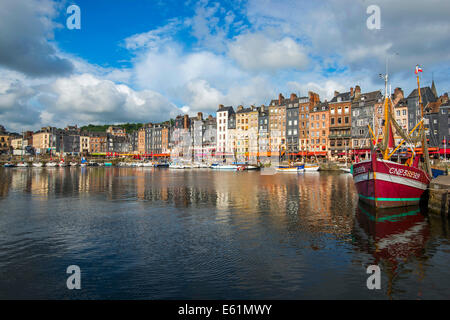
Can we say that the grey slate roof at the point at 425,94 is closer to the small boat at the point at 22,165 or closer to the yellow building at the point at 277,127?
the yellow building at the point at 277,127

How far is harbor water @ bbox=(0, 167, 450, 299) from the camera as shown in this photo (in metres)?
10.1

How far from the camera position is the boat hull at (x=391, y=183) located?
75.3 ft

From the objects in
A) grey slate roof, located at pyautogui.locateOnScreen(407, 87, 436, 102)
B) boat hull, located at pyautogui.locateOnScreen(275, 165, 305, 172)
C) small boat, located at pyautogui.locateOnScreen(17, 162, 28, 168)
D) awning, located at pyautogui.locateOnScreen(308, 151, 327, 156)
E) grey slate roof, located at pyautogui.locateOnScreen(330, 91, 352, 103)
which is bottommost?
boat hull, located at pyautogui.locateOnScreen(275, 165, 305, 172)

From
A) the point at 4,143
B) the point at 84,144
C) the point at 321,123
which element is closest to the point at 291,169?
the point at 321,123

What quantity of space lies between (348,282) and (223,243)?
20.7 ft

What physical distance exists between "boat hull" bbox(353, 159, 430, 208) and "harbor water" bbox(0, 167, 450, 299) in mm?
1115

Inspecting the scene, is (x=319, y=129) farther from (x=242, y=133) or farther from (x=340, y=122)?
(x=242, y=133)

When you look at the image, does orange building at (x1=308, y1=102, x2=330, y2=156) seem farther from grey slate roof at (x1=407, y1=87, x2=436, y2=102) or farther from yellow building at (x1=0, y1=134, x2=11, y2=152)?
yellow building at (x1=0, y1=134, x2=11, y2=152)

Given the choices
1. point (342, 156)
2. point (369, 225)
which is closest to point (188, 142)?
point (342, 156)

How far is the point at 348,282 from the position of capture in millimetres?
10594

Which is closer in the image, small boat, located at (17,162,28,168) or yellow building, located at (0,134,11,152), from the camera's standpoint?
small boat, located at (17,162,28,168)

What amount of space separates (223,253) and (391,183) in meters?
16.5

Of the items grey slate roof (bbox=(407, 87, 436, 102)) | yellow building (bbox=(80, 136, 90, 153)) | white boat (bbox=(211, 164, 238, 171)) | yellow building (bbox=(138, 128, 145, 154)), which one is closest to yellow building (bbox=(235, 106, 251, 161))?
white boat (bbox=(211, 164, 238, 171))
